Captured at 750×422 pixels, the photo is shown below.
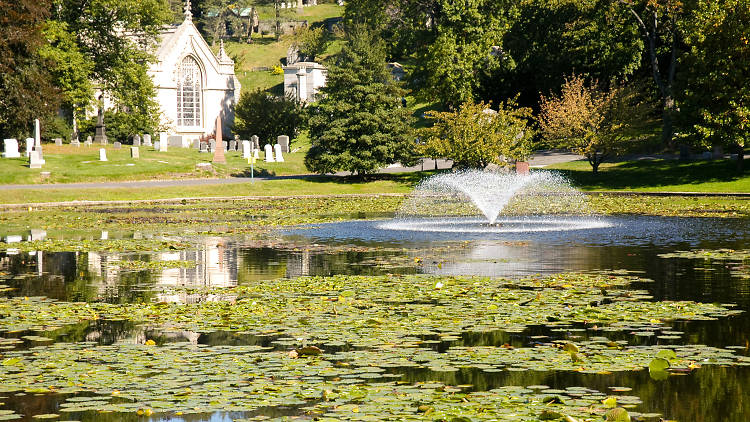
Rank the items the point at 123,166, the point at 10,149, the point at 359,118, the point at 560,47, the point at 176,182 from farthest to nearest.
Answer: the point at 560,47, the point at 10,149, the point at 123,166, the point at 359,118, the point at 176,182

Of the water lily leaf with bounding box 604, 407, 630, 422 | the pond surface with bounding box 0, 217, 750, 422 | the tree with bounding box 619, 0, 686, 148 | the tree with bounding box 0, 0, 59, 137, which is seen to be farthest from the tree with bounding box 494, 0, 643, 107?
the water lily leaf with bounding box 604, 407, 630, 422

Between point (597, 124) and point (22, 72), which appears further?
point (22, 72)

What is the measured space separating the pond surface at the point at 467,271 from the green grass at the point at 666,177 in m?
17.2

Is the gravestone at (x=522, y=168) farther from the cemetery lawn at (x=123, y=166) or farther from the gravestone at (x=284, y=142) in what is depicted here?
the gravestone at (x=284, y=142)

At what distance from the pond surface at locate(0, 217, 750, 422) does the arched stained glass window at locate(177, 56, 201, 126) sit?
63.5m

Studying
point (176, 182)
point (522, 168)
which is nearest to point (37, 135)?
point (176, 182)

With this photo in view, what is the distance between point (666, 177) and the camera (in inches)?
1991

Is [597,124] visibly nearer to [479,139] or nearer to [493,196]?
[479,139]

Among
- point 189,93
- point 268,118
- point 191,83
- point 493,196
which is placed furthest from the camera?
point 191,83

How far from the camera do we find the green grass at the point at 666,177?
46.7m

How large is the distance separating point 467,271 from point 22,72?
4814cm

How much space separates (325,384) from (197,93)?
86.4 m

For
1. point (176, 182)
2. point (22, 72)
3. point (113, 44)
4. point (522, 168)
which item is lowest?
point (176, 182)

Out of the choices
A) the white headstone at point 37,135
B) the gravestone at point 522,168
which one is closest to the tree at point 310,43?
the white headstone at point 37,135
